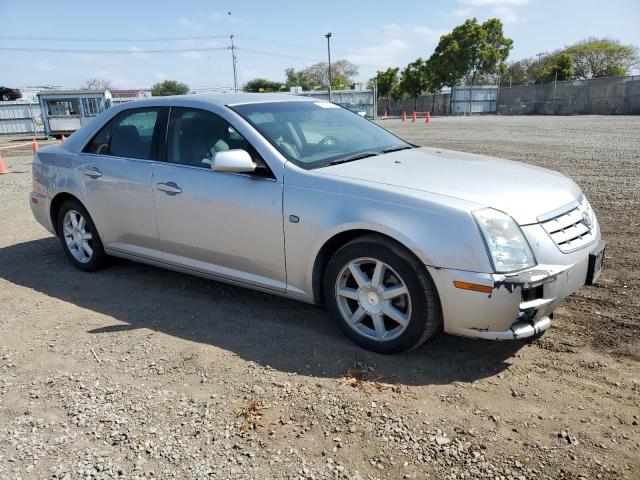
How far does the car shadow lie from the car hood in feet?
3.29

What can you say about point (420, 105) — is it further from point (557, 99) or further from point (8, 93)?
point (8, 93)

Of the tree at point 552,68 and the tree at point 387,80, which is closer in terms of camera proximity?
the tree at point 552,68

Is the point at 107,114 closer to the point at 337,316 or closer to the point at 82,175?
the point at 82,175

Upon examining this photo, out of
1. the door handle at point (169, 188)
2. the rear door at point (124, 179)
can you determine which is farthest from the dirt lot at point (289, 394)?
the door handle at point (169, 188)

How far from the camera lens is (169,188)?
4262 mm

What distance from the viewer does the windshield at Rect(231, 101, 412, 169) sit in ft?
12.8

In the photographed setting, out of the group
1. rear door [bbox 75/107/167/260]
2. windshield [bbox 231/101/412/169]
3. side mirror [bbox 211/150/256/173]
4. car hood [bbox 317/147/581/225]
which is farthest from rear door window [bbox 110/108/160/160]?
car hood [bbox 317/147/581/225]

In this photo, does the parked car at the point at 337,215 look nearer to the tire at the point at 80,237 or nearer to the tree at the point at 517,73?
the tire at the point at 80,237

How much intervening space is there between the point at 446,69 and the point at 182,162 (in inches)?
2440

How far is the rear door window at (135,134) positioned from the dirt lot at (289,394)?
1.27 m

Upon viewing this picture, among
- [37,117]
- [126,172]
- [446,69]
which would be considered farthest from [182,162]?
[446,69]

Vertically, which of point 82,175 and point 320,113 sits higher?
point 320,113

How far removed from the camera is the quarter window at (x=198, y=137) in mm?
4087

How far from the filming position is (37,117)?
111 ft
